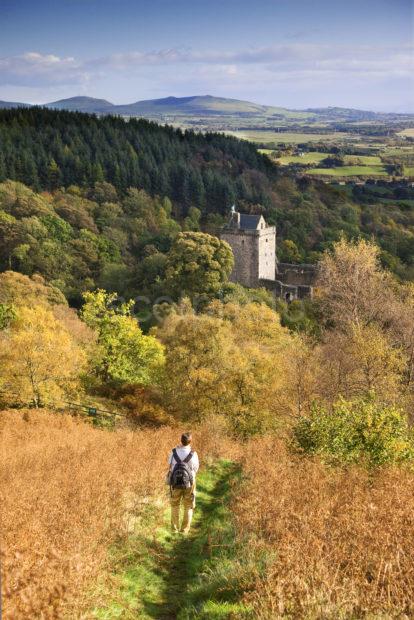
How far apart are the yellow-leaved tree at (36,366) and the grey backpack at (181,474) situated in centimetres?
1162

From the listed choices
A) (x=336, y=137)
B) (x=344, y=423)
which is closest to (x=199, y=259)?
(x=344, y=423)

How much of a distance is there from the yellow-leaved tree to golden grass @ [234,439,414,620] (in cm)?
1064

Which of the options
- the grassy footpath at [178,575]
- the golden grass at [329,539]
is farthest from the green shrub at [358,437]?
the grassy footpath at [178,575]

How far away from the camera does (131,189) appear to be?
234ft

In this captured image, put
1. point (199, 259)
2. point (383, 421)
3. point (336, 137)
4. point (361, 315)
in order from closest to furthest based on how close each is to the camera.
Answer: point (383, 421)
point (361, 315)
point (199, 259)
point (336, 137)

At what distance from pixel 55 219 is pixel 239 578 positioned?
51465 millimetres

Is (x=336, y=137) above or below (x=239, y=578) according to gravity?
above

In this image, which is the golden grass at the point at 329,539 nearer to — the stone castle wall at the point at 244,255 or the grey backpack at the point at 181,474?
the grey backpack at the point at 181,474

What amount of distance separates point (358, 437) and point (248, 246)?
39515 millimetres

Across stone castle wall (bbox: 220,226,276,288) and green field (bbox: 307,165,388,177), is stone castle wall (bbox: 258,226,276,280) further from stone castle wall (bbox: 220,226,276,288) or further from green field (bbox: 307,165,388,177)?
green field (bbox: 307,165,388,177)

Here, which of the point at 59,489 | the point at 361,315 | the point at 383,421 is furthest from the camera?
the point at 361,315

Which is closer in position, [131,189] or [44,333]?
[44,333]

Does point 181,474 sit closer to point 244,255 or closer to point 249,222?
point 244,255

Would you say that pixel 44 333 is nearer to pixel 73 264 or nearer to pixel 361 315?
pixel 361 315
